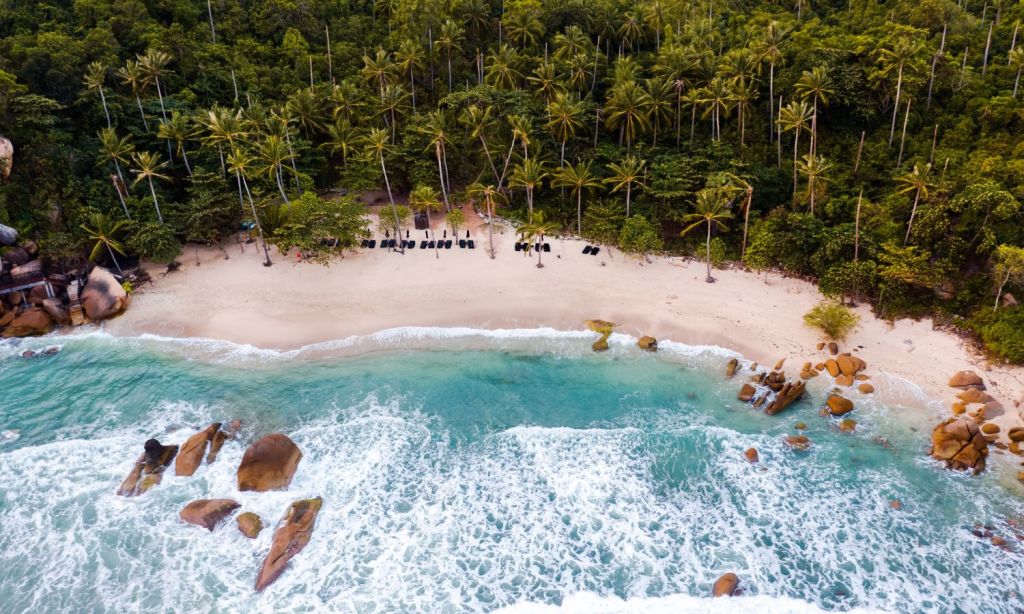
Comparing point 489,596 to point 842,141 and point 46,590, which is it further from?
point 842,141

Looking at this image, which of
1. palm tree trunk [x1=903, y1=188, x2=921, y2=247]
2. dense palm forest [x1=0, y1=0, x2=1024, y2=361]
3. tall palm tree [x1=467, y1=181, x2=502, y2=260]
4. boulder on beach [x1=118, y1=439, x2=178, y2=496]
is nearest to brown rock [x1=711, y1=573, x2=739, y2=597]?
dense palm forest [x1=0, y1=0, x2=1024, y2=361]

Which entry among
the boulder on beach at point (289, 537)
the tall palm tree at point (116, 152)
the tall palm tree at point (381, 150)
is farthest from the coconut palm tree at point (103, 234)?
the boulder on beach at point (289, 537)

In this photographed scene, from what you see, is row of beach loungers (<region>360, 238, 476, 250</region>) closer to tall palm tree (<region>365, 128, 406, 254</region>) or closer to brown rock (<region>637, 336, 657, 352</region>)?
tall palm tree (<region>365, 128, 406, 254</region>)

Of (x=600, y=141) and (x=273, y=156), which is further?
(x=600, y=141)

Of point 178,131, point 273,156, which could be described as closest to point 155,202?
point 178,131

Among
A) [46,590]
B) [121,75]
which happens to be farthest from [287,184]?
[46,590]

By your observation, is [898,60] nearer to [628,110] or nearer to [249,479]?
[628,110]

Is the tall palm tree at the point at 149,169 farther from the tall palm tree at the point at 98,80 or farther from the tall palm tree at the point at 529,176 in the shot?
the tall palm tree at the point at 529,176
